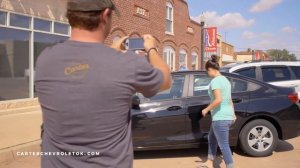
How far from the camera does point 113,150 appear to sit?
6.13ft

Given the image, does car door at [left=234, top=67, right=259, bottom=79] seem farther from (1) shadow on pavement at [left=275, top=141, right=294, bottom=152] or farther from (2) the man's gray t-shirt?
(2) the man's gray t-shirt

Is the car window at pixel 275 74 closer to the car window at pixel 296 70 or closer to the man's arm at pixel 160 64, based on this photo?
the car window at pixel 296 70

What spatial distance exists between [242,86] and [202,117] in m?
1.00

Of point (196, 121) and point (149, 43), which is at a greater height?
point (149, 43)

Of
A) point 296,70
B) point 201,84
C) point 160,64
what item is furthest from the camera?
point 296,70

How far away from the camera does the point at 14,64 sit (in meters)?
11.1

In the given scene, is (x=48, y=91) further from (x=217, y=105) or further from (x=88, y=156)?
(x=217, y=105)

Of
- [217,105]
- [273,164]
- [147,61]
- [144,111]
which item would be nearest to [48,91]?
[147,61]

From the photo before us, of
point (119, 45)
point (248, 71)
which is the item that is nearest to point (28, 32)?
point (248, 71)

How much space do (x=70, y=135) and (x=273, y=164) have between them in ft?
16.7

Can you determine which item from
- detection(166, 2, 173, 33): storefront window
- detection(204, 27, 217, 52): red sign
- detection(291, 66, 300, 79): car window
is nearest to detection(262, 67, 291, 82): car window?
detection(291, 66, 300, 79): car window

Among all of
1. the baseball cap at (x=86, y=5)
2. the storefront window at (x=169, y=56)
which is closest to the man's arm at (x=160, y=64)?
the baseball cap at (x=86, y=5)

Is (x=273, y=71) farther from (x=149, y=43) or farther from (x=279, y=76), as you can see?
(x=149, y=43)

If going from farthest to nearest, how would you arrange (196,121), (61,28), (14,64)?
1. (61,28)
2. (14,64)
3. (196,121)
